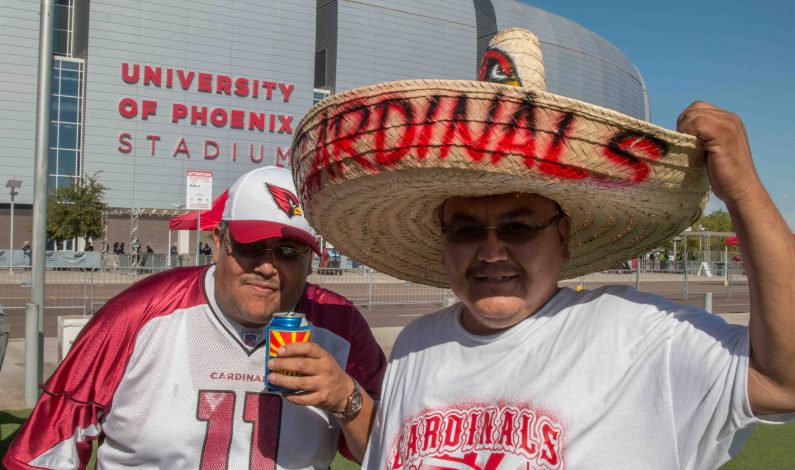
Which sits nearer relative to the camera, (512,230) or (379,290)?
(512,230)

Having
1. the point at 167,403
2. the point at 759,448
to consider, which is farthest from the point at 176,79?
the point at 167,403

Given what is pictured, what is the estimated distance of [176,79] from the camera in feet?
153

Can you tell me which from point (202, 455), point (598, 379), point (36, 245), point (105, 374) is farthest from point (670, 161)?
point (36, 245)

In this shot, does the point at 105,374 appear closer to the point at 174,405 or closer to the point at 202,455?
the point at 174,405

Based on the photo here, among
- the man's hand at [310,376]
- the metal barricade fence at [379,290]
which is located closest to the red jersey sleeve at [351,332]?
the man's hand at [310,376]

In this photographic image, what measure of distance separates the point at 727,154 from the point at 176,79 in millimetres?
48886

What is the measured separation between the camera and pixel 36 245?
23.9 ft

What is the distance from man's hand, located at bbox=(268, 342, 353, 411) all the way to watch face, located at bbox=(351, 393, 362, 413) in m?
0.08

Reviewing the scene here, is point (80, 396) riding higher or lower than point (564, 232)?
lower

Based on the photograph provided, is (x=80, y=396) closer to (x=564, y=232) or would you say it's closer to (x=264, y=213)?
(x=264, y=213)

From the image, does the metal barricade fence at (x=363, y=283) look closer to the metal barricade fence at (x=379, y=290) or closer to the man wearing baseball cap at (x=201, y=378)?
the metal barricade fence at (x=379, y=290)

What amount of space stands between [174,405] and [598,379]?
1439 millimetres

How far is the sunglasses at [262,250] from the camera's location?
2459 millimetres

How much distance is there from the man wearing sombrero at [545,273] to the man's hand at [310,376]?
173mm
